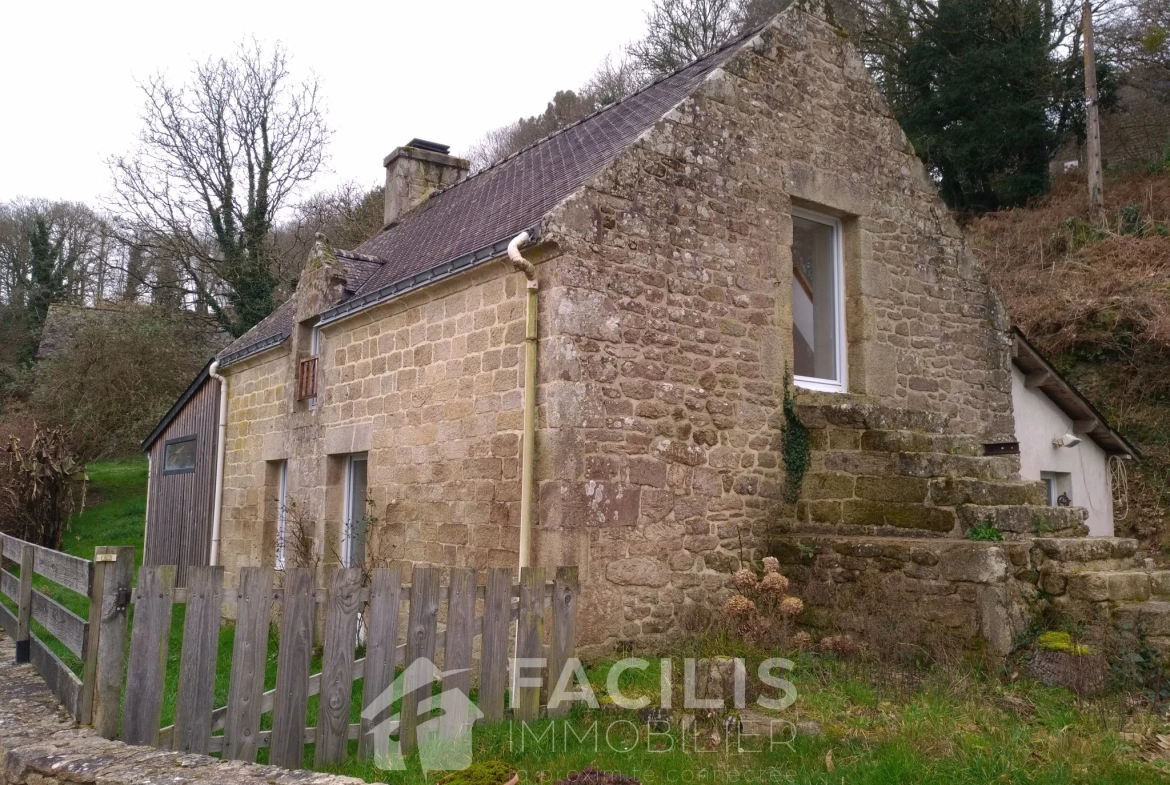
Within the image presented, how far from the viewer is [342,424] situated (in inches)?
361

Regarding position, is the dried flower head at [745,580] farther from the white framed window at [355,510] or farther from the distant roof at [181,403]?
the distant roof at [181,403]

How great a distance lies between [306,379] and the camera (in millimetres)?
10078

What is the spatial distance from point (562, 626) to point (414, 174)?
10047mm

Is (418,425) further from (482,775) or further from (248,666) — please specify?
(482,775)

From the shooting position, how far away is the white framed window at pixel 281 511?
10422 millimetres

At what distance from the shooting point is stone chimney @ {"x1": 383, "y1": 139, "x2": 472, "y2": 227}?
45.3ft

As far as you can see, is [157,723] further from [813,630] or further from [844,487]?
[844,487]

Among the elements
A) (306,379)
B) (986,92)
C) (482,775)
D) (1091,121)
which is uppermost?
(986,92)

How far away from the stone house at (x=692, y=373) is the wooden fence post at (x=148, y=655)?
280 cm

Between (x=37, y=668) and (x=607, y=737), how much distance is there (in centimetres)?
360

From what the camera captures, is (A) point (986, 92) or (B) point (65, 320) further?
(B) point (65, 320)

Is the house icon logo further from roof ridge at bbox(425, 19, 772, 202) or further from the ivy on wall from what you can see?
roof ridge at bbox(425, 19, 772, 202)

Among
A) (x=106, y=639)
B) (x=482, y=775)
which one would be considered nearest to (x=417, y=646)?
(x=482, y=775)

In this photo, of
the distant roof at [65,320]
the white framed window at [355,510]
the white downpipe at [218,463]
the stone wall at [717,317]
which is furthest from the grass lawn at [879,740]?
the distant roof at [65,320]
